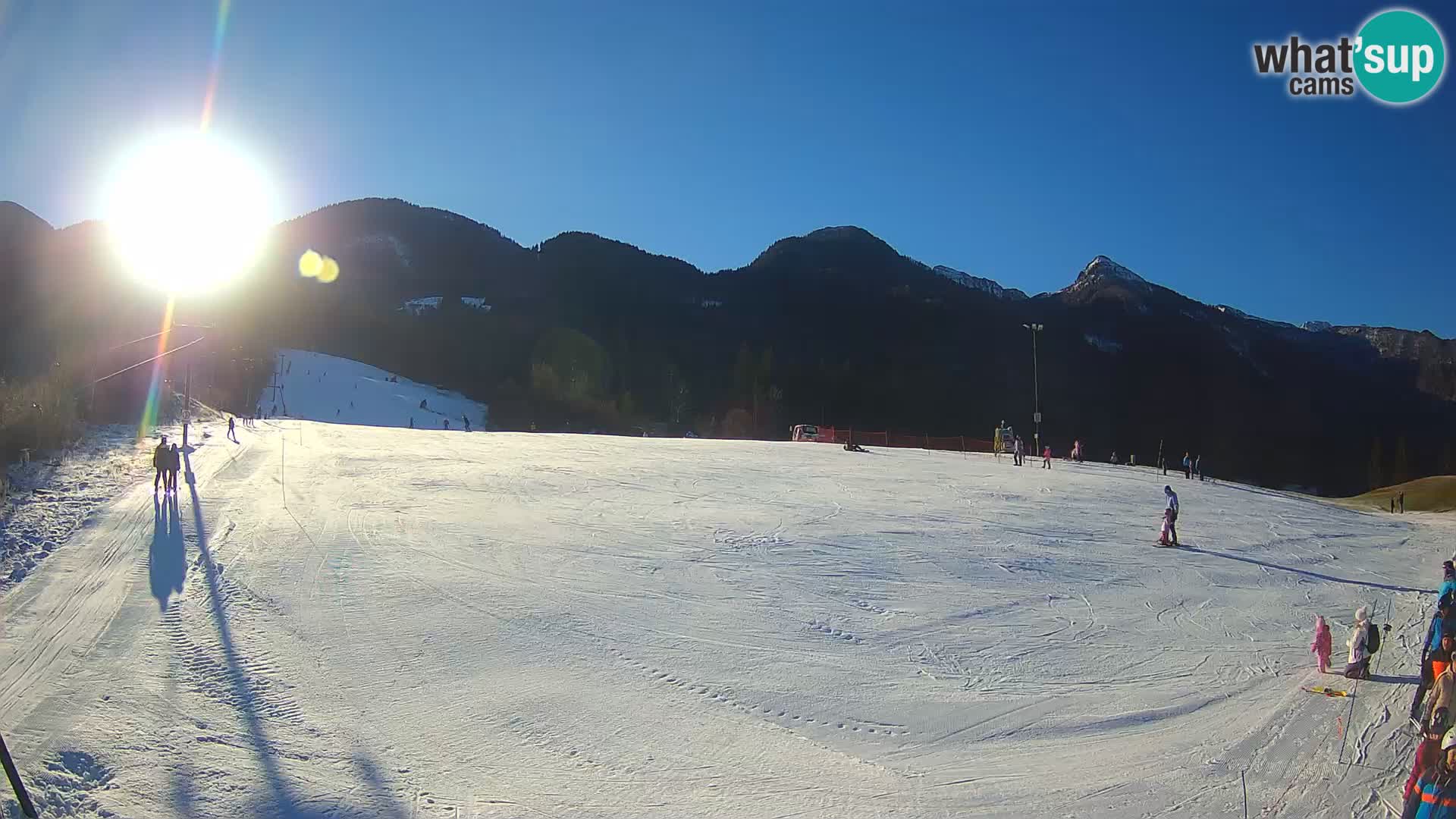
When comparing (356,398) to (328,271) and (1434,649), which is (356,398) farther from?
(328,271)

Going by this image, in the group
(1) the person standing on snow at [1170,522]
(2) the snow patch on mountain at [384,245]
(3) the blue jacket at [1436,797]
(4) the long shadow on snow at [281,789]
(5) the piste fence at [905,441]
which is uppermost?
(2) the snow patch on mountain at [384,245]

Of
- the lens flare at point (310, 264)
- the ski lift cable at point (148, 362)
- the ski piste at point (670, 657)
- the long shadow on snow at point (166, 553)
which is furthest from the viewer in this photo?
the lens flare at point (310, 264)

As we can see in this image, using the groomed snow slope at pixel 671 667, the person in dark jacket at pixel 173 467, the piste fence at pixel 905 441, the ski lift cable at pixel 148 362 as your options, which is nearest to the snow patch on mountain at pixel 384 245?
the ski lift cable at pixel 148 362

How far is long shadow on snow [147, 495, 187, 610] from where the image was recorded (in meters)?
11.0

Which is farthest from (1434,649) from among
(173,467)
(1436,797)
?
(173,467)

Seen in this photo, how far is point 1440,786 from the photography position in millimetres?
5555

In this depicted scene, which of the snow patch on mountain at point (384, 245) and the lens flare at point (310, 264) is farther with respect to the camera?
the snow patch on mountain at point (384, 245)

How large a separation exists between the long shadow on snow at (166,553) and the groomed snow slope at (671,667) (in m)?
0.10

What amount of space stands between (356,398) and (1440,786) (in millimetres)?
71750

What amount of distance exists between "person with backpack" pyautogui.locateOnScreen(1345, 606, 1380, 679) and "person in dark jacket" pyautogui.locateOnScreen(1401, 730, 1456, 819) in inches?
198

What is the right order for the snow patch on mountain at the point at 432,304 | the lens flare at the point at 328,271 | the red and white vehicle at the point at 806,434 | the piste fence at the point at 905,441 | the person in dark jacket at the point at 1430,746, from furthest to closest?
1. the lens flare at the point at 328,271
2. the snow patch on mountain at the point at 432,304
3. the red and white vehicle at the point at 806,434
4. the piste fence at the point at 905,441
5. the person in dark jacket at the point at 1430,746

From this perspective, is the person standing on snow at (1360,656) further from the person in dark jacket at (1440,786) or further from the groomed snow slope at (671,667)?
the person in dark jacket at (1440,786)

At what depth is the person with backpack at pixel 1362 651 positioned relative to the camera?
10227mm

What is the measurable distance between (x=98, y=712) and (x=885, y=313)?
14022cm
